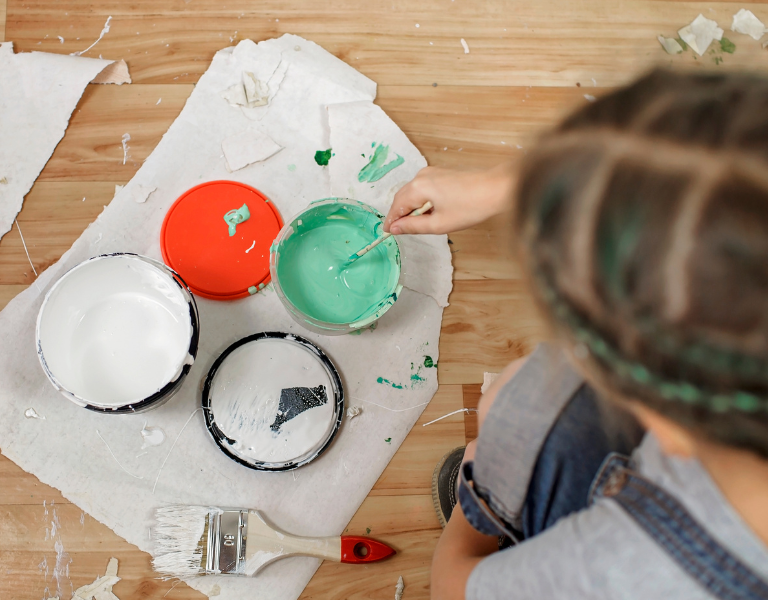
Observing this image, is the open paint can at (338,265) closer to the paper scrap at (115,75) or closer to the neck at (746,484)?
the paper scrap at (115,75)

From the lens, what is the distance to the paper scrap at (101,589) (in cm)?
80

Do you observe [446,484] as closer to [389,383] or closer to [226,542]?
[389,383]

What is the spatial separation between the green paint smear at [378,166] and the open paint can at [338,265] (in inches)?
3.5

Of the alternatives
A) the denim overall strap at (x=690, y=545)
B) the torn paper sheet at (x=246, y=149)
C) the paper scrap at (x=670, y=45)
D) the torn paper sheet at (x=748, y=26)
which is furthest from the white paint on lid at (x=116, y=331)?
the torn paper sheet at (x=748, y=26)

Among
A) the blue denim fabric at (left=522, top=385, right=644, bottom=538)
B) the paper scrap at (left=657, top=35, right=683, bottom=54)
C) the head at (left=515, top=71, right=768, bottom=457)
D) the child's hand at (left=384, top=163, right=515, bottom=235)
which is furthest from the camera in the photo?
the paper scrap at (left=657, top=35, right=683, bottom=54)

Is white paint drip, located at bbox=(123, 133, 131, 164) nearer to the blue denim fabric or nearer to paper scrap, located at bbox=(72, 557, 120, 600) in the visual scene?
paper scrap, located at bbox=(72, 557, 120, 600)

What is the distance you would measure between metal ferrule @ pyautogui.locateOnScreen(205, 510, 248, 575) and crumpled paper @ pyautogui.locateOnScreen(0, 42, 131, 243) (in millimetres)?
551

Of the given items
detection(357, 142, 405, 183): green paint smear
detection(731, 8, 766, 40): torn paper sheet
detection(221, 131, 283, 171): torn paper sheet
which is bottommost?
detection(357, 142, 405, 183): green paint smear

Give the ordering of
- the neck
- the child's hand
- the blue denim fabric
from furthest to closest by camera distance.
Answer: the child's hand, the blue denim fabric, the neck

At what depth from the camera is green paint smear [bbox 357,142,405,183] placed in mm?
902

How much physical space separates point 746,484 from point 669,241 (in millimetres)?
257

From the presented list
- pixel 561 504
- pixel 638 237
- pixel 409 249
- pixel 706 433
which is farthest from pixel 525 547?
pixel 409 249

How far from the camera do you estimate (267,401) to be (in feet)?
2.76

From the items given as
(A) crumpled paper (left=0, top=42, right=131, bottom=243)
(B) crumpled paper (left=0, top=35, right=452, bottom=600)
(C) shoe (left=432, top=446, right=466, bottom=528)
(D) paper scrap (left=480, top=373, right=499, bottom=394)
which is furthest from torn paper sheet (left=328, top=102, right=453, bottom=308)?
(A) crumpled paper (left=0, top=42, right=131, bottom=243)
